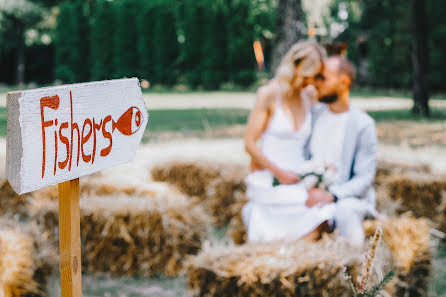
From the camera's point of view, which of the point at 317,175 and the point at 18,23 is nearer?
the point at 317,175

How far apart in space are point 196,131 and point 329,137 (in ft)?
30.5

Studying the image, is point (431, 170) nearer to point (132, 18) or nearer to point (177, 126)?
point (177, 126)

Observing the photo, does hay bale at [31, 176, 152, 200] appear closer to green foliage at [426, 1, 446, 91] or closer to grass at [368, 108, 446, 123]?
grass at [368, 108, 446, 123]

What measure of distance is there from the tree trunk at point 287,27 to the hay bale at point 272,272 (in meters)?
8.75

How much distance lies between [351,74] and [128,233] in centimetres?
205

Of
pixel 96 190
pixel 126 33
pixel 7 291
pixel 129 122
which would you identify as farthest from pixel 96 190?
pixel 126 33

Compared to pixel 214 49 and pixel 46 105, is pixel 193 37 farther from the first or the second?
pixel 46 105

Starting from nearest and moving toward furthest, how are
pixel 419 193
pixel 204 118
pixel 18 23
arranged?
A: pixel 419 193, pixel 204 118, pixel 18 23

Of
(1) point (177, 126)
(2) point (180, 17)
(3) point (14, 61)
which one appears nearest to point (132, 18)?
(2) point (180, 17)

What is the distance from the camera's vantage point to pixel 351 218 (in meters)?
3.66

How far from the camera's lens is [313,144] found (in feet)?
13.5

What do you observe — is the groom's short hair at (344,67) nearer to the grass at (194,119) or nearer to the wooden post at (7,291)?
the wooden post at (7,291)

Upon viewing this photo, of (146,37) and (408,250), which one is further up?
(408,250)

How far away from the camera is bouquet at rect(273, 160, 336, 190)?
3.80 m
